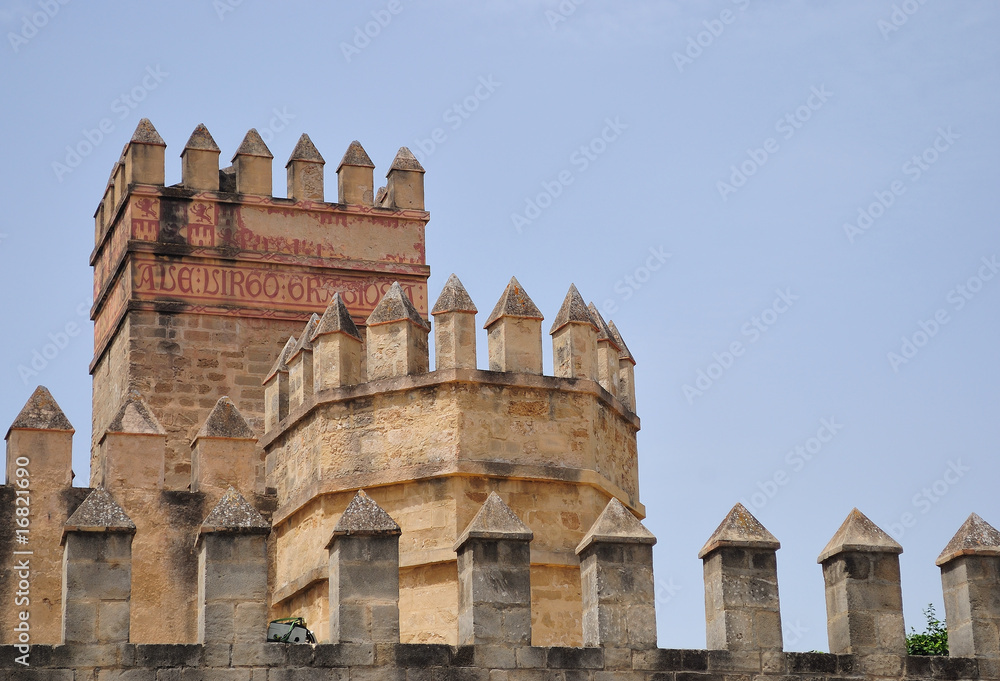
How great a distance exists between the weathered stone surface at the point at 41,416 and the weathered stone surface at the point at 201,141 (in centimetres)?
621

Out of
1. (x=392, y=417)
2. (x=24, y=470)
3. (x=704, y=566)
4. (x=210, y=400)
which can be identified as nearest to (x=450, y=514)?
(x=392, y=417)

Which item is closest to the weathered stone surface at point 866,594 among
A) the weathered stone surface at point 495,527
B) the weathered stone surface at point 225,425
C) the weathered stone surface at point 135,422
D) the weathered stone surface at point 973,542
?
the weathered stone surface at point 973,542

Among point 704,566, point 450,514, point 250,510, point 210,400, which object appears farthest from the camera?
point 210,400

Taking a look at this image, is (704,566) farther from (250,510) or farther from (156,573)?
(156,573)

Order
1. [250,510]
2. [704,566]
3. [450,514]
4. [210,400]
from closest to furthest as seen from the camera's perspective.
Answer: [250,510] < [704,566] < [450,514] < [210,400]

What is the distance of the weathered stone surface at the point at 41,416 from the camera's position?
1786 centimetres

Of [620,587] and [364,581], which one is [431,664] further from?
[620,587]

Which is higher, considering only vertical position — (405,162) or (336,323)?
(405,162)

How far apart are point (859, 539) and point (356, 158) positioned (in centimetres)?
1092

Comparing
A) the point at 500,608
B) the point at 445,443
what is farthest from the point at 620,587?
the point at 445,443

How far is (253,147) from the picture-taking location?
23.8m

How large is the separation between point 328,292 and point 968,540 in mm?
10069

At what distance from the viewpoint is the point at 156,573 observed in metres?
18.1

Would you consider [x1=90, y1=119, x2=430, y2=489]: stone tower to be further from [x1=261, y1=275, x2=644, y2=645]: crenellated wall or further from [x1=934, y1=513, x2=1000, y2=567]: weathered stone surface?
[x1=934, y1=513, x2=1000, y2=567]: weathered stone surface
